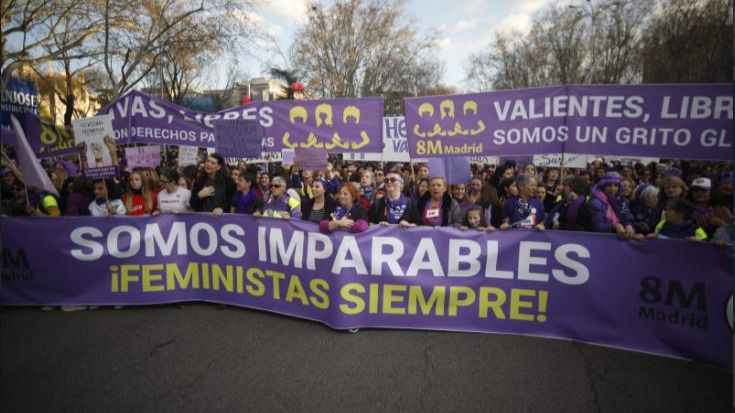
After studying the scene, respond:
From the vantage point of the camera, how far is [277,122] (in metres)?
5.79

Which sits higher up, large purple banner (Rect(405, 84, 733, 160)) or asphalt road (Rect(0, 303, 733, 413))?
large purple banner (Rect(405, 84, 733, 160))

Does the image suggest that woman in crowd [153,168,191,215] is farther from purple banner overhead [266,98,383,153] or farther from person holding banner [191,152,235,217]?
purple banner overhead [266,98,383,153]

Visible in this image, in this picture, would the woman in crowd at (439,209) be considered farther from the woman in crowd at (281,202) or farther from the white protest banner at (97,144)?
the white protest banner at (97,144)

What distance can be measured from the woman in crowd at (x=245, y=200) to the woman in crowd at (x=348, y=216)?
1.22 metres

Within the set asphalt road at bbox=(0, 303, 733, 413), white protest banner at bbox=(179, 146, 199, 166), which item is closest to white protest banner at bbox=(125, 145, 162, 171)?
asphalt road at bbox=(0, 303, 733, 413)

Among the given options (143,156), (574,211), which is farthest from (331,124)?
(574,211)

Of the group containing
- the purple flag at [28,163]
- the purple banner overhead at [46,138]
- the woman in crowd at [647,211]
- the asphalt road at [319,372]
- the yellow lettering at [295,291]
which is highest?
the purple banner overhead at [46,138]

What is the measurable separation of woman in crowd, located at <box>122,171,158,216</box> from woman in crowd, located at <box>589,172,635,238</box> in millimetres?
5604

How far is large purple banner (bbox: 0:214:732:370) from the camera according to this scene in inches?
144

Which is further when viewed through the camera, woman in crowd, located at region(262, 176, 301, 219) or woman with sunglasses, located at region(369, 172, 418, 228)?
woman in crowd, located at region(262, 176, 301, 219)

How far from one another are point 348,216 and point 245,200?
181 cm

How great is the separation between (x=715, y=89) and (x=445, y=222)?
3040mm

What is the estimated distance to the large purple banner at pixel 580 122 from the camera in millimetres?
4020

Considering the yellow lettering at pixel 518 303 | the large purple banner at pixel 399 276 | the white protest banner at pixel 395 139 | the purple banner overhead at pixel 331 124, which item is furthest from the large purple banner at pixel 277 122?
the white protest banner at pixel 395 139
